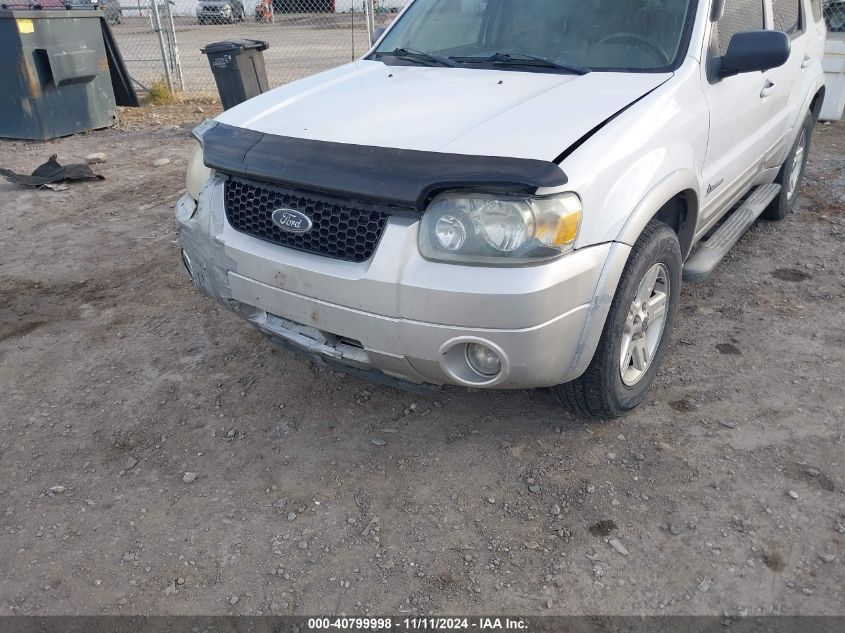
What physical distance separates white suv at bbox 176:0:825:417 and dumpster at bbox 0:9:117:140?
597 centimetres

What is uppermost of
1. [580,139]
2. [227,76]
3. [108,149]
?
[580,139]

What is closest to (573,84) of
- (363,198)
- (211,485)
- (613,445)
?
(363,198)

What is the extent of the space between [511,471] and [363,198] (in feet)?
4.03

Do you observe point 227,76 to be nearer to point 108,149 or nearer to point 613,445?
point 108,149

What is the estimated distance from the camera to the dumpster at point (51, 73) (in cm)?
791

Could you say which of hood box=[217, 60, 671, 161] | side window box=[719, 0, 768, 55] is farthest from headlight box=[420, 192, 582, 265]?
side window box=[719, 0, 768, 55]

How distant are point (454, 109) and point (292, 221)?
775mm

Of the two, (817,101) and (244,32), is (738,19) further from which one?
(244,32)

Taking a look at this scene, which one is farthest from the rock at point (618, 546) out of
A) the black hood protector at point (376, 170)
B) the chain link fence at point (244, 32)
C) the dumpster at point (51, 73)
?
the dumpster at point (51, 73)

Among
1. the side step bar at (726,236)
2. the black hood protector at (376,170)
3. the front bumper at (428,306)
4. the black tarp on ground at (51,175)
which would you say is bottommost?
the black tarp on ground at (51,175)

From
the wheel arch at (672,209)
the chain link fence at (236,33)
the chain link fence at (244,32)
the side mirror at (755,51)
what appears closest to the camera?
the wheel arch at (672,209)

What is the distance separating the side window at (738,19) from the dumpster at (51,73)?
726 centimetres

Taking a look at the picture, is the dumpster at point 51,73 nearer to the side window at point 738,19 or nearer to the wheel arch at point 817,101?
the side window at point 738,19

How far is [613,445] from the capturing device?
298 centimetres
